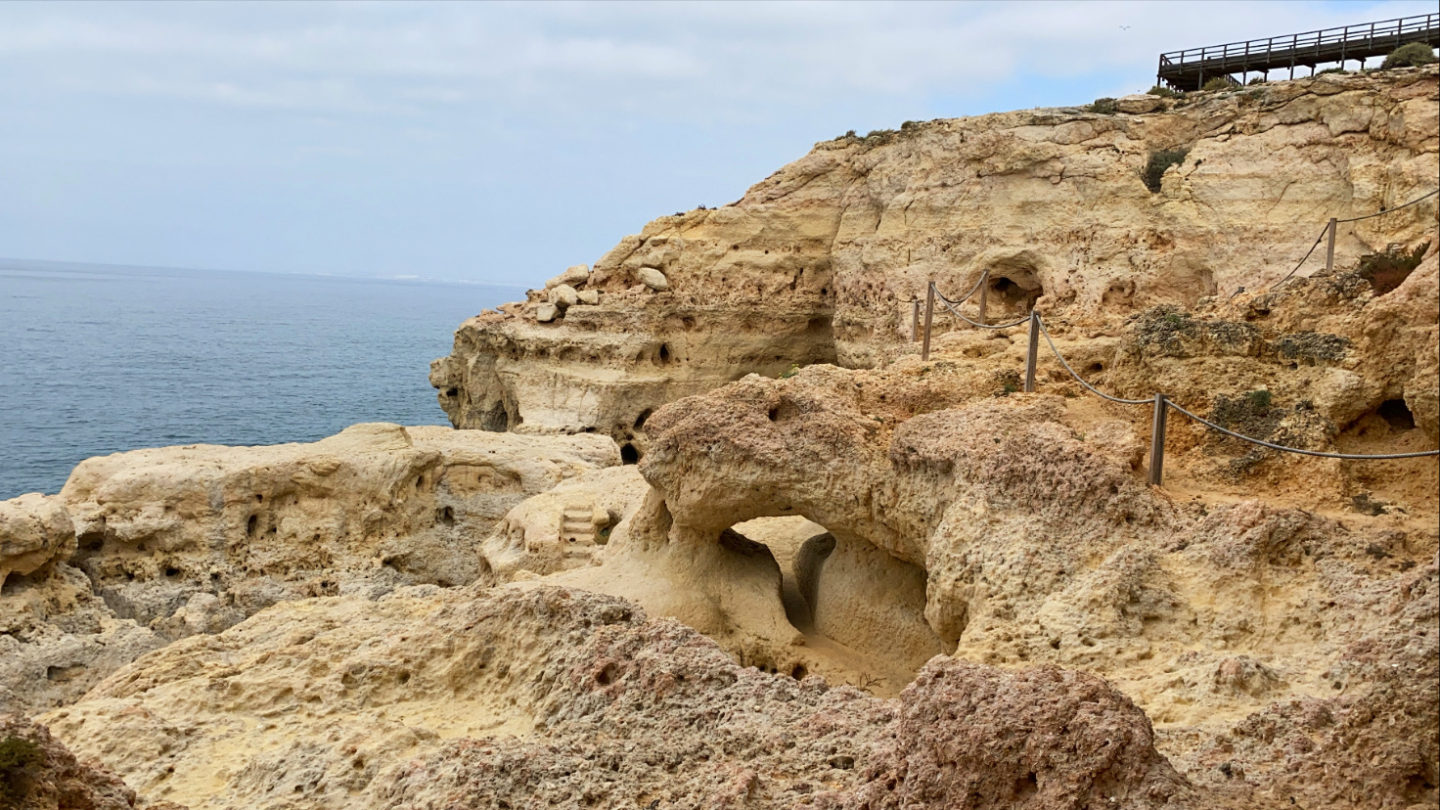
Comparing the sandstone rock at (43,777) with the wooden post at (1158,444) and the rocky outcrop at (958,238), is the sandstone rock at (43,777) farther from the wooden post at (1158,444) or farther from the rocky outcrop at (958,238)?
the rocky outcrop at (958,238)

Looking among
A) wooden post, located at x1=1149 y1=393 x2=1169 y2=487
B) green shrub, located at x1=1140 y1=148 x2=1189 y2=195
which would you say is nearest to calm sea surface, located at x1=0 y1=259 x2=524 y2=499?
green shrub, located at x1=1140 y1=148 x2=1189 y2=195

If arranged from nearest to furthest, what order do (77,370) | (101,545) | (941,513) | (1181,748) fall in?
1. (1181,748)
2. (941,513)
3. (101,545)
4. (77,370)

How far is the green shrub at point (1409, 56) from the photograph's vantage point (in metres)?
22.0

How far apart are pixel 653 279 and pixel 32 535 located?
17293mm

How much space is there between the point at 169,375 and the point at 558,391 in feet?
134

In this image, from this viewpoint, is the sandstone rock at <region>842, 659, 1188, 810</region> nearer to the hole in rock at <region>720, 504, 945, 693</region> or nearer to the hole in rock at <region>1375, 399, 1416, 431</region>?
the hole in rock at <region>1375, 399, 1416, 431</region>

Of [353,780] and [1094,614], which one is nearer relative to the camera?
[353,780]

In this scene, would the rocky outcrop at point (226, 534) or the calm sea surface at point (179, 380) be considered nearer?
the rocky outcrop at point (226, 534)

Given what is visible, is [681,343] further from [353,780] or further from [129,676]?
[353,780]

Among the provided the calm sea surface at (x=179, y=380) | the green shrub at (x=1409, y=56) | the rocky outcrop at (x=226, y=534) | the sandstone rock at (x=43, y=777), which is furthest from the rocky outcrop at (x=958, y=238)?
the calm sea surface at (x=179, y=380)

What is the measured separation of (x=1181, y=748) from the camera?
5113 millimetres

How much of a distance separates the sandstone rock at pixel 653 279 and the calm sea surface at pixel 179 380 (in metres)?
18.9

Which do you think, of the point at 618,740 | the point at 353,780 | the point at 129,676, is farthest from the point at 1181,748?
the point at 129,676

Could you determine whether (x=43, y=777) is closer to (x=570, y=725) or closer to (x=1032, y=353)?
(x=570, y=725)
